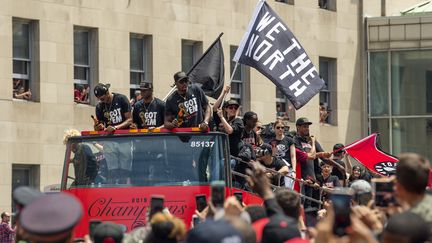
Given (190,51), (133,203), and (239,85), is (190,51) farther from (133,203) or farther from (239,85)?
(133,203)

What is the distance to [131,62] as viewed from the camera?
1549 inches

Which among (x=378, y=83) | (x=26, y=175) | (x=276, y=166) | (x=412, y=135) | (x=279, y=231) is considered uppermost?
(x=378, y=83)

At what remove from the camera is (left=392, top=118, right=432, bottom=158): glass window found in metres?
46.0

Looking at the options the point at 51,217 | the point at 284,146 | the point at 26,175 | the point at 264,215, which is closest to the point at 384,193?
the point at 264,215

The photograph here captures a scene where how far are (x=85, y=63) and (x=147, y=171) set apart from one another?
17.9m

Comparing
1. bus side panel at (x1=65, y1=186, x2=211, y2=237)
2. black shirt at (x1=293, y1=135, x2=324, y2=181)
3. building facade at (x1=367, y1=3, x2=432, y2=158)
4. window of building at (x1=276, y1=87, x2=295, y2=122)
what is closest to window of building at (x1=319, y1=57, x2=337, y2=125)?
building facade at (x1=367, y1=3, x2=432, y2=158)

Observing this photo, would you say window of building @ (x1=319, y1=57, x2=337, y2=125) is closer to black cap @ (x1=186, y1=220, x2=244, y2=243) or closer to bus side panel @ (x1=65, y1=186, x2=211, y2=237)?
bus side panel @ (x1=65, y1=186, x2=211, y2=237)

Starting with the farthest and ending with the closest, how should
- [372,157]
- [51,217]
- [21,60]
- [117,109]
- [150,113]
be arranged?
[21,60]
[372,157]
[117,109]
[150,113]
[51,217]

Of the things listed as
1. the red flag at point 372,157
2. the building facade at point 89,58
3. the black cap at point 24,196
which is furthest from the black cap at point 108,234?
the building facade at point 89,58

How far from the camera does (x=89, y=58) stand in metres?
38.1

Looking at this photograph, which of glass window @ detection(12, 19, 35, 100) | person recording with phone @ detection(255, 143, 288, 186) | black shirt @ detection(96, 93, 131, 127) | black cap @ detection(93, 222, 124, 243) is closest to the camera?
black cap @ detection(93, 222, 124, 243)

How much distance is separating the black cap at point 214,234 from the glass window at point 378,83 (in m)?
38.1

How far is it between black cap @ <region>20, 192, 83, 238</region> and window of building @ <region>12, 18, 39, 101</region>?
2684 centimetres

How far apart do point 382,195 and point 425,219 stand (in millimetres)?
718
